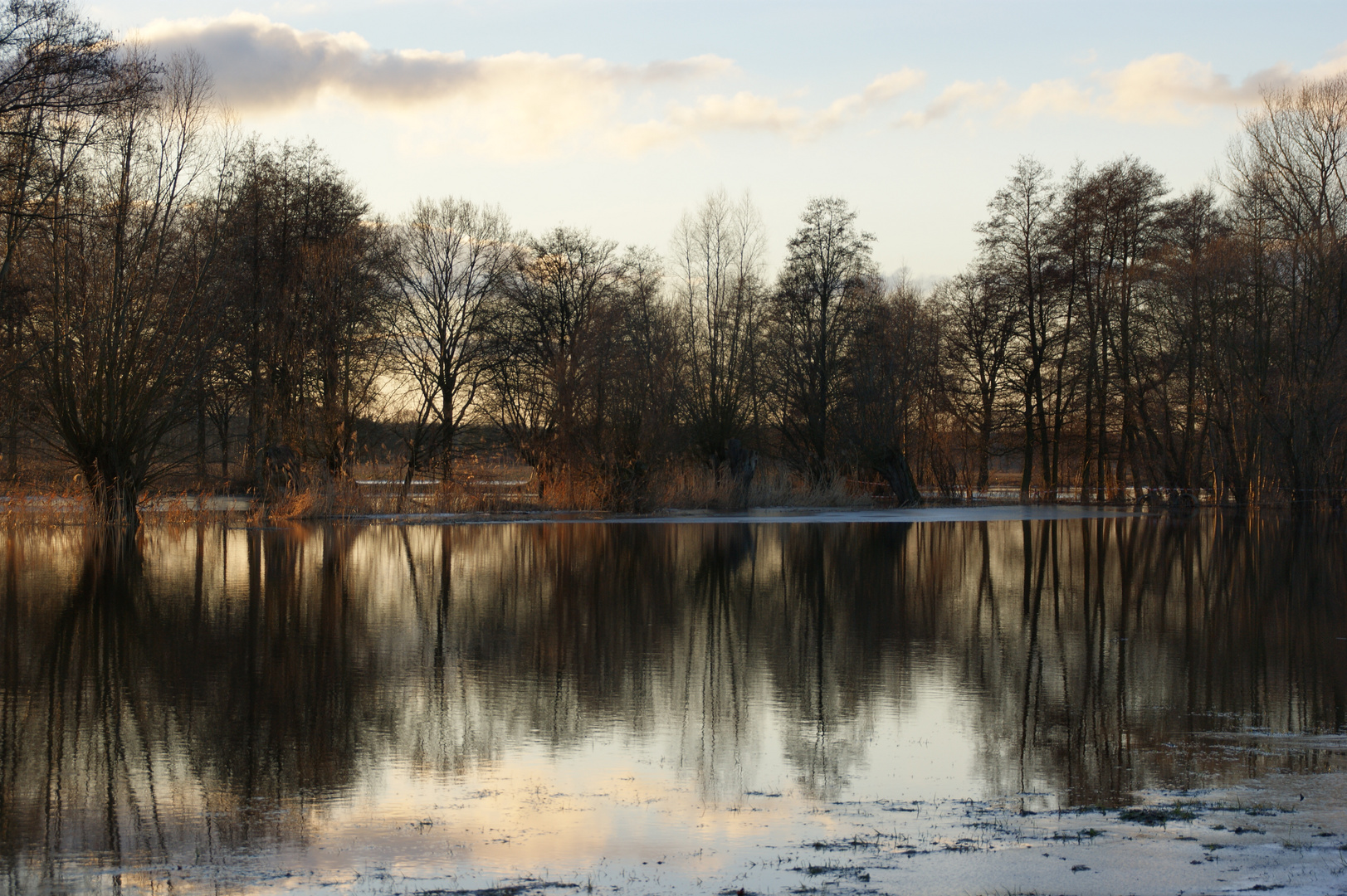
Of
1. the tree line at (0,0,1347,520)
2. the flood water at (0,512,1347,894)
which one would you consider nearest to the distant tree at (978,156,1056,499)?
the tree line at (0,0,1347,520)

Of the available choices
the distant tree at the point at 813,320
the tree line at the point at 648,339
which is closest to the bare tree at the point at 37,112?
the tree line at the point at 648,339

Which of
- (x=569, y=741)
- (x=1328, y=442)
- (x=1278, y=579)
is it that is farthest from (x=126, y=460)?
(x=1328, y=442)

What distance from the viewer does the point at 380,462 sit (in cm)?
2905

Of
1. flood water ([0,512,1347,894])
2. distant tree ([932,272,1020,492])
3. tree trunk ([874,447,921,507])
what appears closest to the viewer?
flood water ([0,512,1347,894])

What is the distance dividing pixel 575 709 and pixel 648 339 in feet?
89.6

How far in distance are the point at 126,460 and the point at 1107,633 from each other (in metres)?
19.1

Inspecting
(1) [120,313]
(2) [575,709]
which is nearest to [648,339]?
(1) [120,313]

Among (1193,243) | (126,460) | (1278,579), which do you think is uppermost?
(1193,243)

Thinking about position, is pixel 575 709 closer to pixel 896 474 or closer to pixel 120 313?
pixel 120 313

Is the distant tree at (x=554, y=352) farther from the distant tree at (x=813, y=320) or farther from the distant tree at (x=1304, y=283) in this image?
the distant tree at (x=1304, y=283)

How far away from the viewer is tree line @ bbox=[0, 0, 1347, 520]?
22078mm

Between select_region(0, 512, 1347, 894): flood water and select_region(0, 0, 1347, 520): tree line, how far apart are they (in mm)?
7943

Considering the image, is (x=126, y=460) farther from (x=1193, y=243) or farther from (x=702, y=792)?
(x=1193, y=243)

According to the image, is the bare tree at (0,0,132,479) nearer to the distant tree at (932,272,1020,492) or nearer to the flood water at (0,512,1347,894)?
the flood water at (0,512,1347,894)
